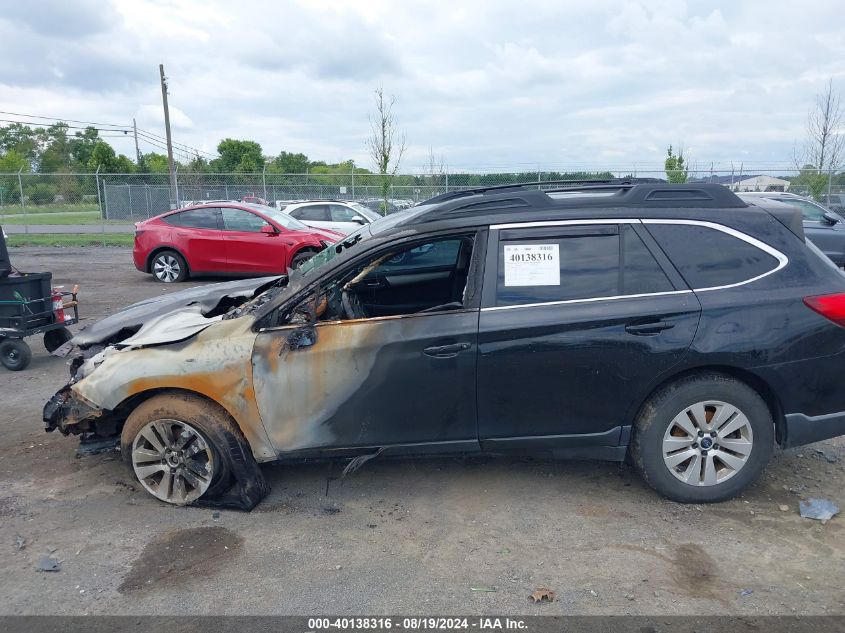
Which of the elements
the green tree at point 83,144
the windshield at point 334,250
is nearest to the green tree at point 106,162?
the green tree at point 83,144

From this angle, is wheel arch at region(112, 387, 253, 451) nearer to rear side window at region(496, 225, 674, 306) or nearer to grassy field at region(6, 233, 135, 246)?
rear side window at region(496, 225, 674, 306)

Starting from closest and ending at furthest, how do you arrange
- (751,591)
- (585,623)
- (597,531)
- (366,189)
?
(585,623) < (751,591) < (597,531) < (366,189)

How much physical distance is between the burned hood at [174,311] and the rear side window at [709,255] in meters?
2.80

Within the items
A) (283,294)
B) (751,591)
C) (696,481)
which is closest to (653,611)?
(751,591)

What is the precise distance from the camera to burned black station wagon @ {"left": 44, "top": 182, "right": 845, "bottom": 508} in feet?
12.5

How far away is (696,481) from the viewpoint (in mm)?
3951

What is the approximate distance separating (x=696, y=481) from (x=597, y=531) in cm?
70

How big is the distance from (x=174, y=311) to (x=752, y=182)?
24201 mm

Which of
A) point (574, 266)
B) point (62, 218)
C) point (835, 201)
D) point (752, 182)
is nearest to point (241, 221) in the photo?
point (574, 266)

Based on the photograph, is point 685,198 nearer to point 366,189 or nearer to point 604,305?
point 604,305

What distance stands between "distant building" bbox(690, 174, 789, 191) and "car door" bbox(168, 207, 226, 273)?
675 inches

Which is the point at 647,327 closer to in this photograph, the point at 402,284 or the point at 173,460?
the point at 402,284

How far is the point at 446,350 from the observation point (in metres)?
Result: 3.79

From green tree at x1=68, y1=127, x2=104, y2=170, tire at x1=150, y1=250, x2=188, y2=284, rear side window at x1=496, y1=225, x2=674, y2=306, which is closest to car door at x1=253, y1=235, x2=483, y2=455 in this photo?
rear side window at x1=496, y1=225, x2=674, y2=306
